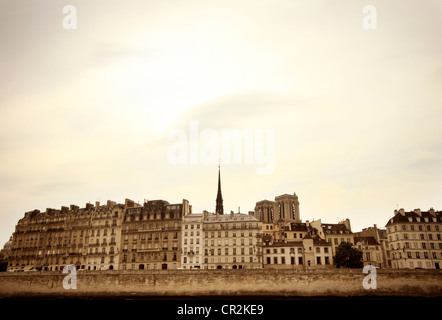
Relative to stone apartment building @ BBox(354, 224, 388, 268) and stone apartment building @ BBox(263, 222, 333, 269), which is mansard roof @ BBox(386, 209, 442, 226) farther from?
stone apartment building @ BBox(263, 222, 333, 269)

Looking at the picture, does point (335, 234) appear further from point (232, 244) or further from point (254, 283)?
point (254, 283)

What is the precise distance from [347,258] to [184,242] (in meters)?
30.3

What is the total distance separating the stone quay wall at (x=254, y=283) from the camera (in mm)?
46031

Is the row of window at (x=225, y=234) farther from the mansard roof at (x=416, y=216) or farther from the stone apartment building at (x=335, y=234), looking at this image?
the mansard roof at (x=416, y=216)

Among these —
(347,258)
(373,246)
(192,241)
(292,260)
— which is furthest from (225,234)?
(373,246)

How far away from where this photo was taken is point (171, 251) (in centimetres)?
6550

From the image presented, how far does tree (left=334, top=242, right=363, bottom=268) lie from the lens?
6094cm

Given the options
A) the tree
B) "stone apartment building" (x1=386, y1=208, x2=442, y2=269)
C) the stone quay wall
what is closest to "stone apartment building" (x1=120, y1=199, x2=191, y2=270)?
the stone quay wall

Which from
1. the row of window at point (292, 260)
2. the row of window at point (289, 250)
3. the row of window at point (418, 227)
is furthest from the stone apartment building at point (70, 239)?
the row of window at point (418, 227)

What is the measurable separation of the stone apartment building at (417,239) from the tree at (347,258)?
916 centimetres

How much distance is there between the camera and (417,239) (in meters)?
63.7

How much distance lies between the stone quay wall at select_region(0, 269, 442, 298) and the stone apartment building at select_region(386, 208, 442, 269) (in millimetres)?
17750

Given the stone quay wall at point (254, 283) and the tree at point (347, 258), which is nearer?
the stone quay wall at point (254, 283)
